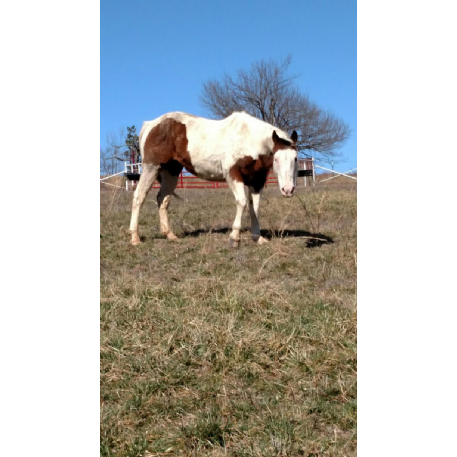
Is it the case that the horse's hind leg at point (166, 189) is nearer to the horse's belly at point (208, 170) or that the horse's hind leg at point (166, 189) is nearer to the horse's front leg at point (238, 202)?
the horse's belly at point (208, 170)

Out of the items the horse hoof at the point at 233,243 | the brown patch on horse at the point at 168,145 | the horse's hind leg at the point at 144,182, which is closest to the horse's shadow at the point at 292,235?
the horse hoof at the point at 233,243

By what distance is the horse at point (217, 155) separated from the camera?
21.5ft

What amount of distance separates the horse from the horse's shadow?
394mm

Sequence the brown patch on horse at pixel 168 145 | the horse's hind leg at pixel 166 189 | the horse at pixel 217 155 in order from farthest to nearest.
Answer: the horse's hind leg at pixel 166 189
the brown patch on horse at pixel 168 145
the horse at pixel 217 155

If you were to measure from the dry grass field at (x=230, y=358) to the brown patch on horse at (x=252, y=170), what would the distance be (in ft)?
6.11

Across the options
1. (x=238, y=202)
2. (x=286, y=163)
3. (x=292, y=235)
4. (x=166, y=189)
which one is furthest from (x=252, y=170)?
(x=166, y=189)

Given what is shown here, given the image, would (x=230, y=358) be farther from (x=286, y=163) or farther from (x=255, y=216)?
(x=255, y=216)

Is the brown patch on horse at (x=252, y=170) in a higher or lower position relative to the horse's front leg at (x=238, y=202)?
higher

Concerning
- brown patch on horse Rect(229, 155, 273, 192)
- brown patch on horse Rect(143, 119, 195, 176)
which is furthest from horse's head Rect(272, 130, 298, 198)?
brown patch on horse Rect(143, 119, 195, 176)

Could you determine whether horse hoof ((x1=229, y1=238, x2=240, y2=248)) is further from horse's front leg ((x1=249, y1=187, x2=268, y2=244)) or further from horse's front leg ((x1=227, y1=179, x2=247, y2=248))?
horse's front leg ((x1=249, y1=187, x2=268, y2=244))

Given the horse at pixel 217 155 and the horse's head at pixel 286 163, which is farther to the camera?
the horse at pixel 217 155
